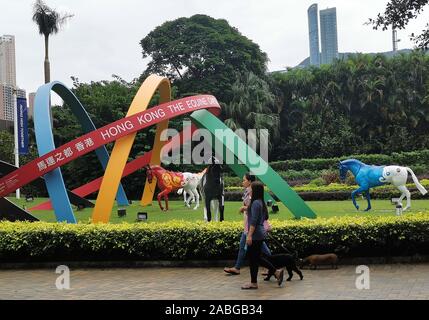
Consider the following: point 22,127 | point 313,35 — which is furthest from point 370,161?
point 313,35

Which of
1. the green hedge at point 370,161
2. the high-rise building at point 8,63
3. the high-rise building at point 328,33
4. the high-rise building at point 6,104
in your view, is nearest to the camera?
the green hedge at point 370,161

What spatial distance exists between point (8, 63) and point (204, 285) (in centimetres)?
4672

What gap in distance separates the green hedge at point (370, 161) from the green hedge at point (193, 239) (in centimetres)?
2636

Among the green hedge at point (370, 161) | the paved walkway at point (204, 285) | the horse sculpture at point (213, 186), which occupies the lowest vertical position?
the paved walkway at point (204, 285)

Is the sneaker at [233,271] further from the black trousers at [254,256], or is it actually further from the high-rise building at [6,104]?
the high-rise building at [6,104]

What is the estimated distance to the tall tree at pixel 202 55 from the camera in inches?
1638

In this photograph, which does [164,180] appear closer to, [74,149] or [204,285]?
[74,149]

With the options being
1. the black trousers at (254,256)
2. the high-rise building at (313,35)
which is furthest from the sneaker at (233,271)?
the high-rise building at (313,35)

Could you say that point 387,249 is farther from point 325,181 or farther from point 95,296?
point 325,181

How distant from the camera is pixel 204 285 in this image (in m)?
8.40

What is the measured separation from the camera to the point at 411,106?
41.0 metres

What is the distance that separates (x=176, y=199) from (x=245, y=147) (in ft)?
48.7
